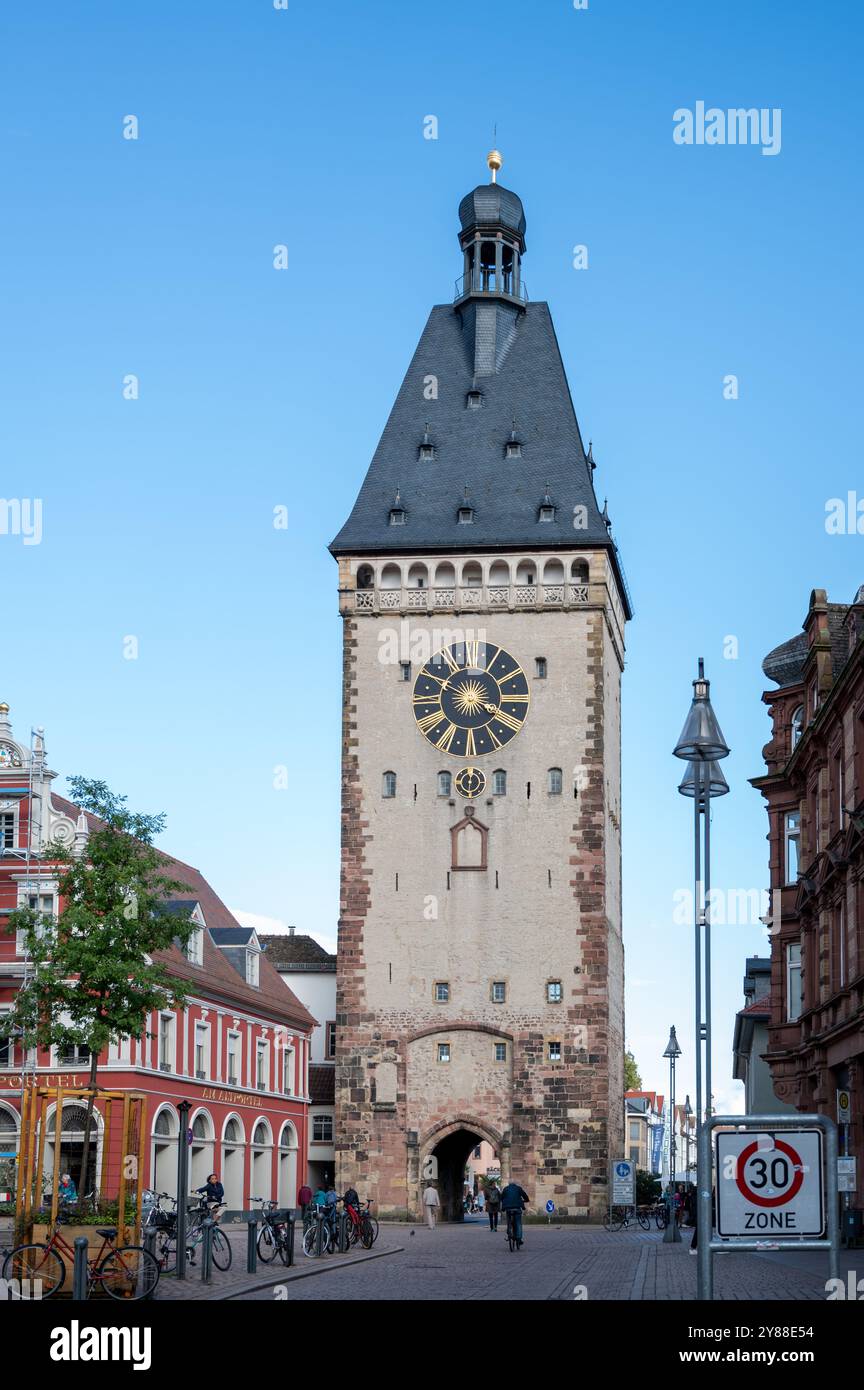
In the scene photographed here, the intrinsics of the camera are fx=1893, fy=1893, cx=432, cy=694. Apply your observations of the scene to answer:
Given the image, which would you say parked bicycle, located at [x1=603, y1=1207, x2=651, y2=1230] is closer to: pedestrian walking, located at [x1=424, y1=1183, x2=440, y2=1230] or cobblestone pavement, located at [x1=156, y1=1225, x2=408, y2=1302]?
pedestrian walking, located at [x1=424, y1=1183, x2=440, y2=1230]

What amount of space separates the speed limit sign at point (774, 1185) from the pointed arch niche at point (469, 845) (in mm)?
46836

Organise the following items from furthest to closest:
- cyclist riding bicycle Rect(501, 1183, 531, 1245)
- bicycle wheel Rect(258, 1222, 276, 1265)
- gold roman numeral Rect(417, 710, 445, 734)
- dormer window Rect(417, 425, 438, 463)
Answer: dormer window Rect(417, 425, 438, 463) → gold roman numeral Rect(417, 710, 445, 734) → cyclist riding bicycle Rect(501, 1183, 531, 1245) → bicycle wheel Rect(258, 1222, 276, 1265)

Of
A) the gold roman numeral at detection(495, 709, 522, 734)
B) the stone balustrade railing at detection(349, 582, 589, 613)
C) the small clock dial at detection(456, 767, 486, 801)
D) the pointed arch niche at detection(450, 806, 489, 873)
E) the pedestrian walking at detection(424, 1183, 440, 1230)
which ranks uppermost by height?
the stone balustrade railing at detection(349, 582, 589, 613)

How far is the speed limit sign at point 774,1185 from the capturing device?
12.6m

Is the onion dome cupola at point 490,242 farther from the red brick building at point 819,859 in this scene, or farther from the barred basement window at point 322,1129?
the barred basement window at point 322,1129

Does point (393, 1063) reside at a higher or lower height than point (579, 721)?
lower

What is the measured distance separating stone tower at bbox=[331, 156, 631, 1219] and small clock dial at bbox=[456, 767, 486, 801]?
0.07 meters

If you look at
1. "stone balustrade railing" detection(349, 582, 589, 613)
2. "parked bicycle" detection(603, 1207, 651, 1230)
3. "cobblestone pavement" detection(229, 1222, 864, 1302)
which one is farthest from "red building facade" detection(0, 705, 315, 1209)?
"parked bicycle" detection(603, 1207, 651, 1230)

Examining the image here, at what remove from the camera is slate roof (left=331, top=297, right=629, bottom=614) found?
62.7 metres

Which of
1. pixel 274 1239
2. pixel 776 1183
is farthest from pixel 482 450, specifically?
pixel 776 1183
